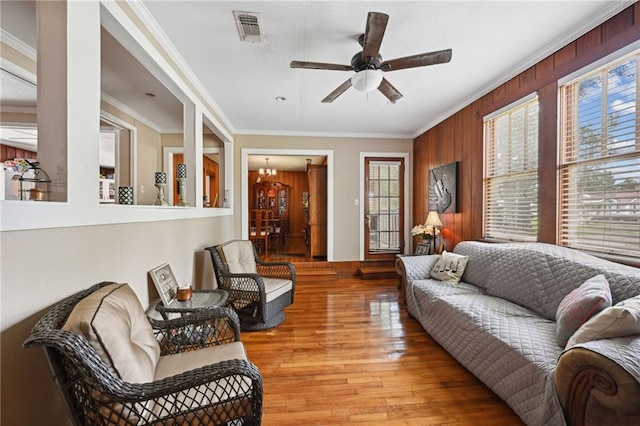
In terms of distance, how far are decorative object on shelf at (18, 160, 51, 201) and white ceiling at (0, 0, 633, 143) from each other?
1379 mm

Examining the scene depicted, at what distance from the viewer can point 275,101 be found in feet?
11.3

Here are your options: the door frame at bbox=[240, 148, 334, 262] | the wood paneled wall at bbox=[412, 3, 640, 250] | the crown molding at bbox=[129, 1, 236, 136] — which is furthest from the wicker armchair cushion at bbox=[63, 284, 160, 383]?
the door frame at bbox=[240, 148, 334, 262]

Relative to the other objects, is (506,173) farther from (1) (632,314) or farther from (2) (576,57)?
(1) (632,314)

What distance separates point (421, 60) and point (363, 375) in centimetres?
241

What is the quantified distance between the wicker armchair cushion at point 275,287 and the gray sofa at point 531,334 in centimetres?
136

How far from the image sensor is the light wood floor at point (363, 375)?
1.60 meters

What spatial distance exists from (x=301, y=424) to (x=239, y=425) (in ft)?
1.78

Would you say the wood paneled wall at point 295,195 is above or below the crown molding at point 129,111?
below

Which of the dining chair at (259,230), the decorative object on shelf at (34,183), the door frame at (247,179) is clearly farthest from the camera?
the dining chair at (259,230)

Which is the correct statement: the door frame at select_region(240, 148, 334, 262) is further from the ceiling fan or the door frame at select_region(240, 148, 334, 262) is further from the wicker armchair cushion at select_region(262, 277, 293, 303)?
the ceiling fan

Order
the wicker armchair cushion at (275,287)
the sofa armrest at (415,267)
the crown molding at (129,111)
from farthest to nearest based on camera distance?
the crown molding at (129,111) → the sofa armrest at (415,267) → the wicker armchair cushion at (275,287)

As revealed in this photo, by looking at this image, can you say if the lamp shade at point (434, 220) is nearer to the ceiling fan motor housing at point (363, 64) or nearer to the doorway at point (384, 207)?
the doorway at point (384, 207)

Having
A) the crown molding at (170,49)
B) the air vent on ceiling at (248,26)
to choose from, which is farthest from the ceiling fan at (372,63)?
the crown molding at (170,49)

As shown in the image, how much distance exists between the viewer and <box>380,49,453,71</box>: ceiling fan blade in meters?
1.91
